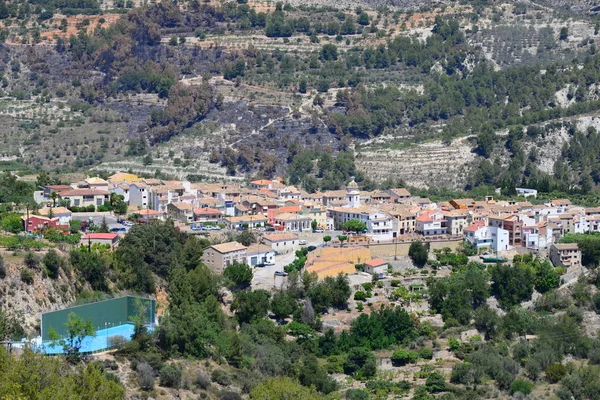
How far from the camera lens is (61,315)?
4644cm

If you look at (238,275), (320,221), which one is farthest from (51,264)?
(320,221)

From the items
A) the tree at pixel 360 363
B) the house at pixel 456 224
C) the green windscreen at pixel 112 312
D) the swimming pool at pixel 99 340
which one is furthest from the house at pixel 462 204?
the swimming pool at pixel 99 340

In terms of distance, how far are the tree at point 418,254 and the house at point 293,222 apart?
217 inches

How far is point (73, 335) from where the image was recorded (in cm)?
4481

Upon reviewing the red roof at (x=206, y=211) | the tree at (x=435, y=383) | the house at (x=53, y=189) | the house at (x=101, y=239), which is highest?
the house at (x=101, y=239)

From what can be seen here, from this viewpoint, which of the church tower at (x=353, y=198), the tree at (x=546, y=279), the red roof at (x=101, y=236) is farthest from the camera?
the church tower at (x=353, y=198)

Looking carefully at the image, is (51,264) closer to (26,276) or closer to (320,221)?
(26,276)

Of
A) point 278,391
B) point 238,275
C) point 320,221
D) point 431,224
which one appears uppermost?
point 278,391

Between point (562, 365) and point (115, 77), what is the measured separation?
173ft

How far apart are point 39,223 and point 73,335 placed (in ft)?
46.1

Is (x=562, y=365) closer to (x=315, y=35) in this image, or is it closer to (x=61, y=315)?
(x=61, y=315)

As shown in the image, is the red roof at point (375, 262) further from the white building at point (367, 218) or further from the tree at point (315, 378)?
the tree at point (315, 378)

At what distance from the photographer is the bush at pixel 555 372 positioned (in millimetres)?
52062

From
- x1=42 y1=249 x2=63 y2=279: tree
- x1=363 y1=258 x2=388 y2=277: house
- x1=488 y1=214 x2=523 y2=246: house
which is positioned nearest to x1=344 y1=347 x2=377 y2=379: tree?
x1=363 y1=258 x2=388 y2=277: house
